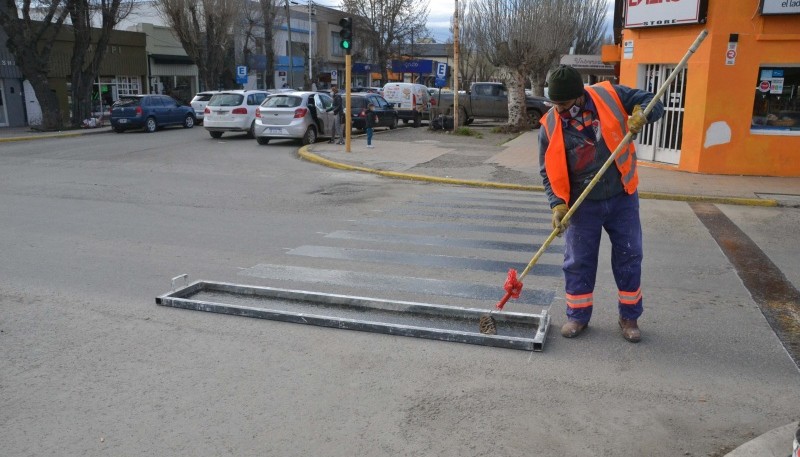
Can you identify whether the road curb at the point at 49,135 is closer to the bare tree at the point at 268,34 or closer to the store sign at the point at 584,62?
the bare tree at the point at 268,34

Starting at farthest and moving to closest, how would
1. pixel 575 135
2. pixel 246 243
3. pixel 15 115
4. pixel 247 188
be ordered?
pixel 15 115 → pixel 247 188 → pixel 246 243 → pixel 575 135

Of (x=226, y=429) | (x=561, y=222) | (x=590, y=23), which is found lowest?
(x=226, y=429)

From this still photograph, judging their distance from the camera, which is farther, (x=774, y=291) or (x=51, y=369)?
(x=774, y=291)

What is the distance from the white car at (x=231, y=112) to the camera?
76.8 ft

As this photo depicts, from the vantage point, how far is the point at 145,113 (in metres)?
27.0

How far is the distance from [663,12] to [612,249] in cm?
1177

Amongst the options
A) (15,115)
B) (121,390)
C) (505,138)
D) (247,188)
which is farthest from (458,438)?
(15,115)

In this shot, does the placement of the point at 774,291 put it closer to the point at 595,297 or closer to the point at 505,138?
the point at 595,297

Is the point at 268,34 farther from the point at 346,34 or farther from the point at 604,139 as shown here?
the point at 604,139

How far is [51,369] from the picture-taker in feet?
15.2

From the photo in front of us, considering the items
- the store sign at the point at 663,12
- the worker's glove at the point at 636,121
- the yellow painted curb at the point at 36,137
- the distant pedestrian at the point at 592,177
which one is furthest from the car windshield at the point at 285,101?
the worker's glove at the point at 636,121

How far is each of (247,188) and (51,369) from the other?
8368mm

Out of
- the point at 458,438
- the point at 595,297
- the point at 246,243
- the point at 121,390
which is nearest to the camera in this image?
the point at 458,438

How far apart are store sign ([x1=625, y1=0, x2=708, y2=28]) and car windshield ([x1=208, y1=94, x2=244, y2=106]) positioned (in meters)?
13.3
